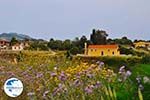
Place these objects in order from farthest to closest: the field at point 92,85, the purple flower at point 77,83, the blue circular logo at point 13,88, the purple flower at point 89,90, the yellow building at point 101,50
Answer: the yellow building at point 101,50
the purple flower at point 77,83
the purple flower at point 89,90
the blue circular logo at point 13,88
the field at point 92,85

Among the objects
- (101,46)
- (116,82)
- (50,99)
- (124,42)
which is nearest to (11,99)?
(50,99)

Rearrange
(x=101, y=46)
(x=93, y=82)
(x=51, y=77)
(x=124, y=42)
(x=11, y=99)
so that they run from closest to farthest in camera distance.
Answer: (x=93, y=82) → (x=11, y=99) → (x=51, y=77) → (x=101, y=46) → (x=124, y=42)

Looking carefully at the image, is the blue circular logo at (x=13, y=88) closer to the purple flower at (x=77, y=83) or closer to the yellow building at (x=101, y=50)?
the purple flower at (x=77, y=83)

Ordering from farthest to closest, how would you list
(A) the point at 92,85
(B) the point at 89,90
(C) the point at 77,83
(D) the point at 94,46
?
(D) the point at 94,46, (C) the point at 77,83, (A) the point at 92,85, (B) the point at 89,90

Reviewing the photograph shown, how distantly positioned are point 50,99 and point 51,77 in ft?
6.02

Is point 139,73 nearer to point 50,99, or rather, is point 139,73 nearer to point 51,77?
point 50,99

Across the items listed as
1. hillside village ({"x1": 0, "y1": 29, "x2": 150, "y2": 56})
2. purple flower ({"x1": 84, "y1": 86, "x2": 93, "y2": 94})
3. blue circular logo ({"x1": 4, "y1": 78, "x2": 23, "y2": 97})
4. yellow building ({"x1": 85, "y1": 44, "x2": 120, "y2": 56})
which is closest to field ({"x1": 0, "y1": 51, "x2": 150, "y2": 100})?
purple flower ({"x1": 84, "y1": 86, "x2": 93, "y2": 94})

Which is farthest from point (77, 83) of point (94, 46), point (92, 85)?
point (94, 46)

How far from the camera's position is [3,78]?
26.5 feet

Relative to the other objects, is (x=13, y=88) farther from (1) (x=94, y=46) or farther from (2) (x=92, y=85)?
(1) (x=94, y=46)

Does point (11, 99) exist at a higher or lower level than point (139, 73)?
lower

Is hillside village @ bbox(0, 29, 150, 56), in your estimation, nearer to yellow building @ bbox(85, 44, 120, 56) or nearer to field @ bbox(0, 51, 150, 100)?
yellow building @ bbox(85, 44, 120, 56)

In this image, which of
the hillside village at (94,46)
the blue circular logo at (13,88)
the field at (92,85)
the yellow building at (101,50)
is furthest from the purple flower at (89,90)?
the yellow building at (101,50)

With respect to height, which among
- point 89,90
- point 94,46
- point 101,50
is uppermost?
point 94,46
